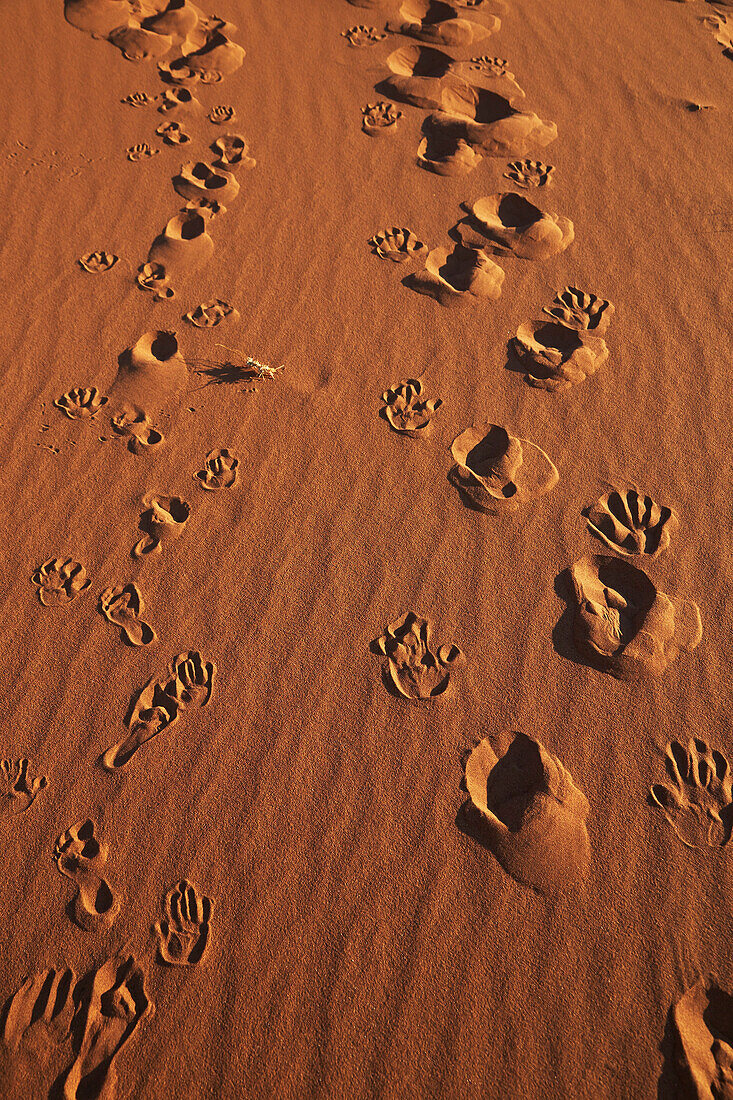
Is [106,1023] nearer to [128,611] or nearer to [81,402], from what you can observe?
[128,611]

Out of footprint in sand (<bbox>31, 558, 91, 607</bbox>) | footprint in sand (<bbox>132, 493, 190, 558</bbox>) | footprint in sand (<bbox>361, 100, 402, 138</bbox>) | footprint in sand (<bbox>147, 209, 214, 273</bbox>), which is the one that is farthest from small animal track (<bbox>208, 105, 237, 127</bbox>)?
footprint in sand (<bbox>31, 558, 91, 607</bbox>)

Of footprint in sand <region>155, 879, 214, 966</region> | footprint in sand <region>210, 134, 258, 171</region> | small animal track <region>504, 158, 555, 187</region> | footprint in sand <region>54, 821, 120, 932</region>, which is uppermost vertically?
small animal track <region>504, 158, 555, 187</region>

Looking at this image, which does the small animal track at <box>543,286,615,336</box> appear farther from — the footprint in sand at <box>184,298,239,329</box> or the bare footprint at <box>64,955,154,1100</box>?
the bare footprint at <box>64,955,154,1100</box>

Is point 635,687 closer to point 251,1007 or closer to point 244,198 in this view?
point 251,1007

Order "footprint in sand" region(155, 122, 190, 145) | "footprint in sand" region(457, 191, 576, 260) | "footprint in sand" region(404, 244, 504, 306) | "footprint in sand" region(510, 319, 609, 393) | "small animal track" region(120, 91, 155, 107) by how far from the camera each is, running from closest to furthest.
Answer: "footprint in sand" region(510, 319, 609, 393) < "footprint in sand" region(404, 244, 504, 306) < "footprint in sand" region(457, 191, 576, 260) < "footprint in sand" region(155, 122, 190, 145) < "small animal track" region(120, 91, 155, 107)

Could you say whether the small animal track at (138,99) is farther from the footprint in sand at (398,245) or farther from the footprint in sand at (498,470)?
the footprint in sand at (498,470)

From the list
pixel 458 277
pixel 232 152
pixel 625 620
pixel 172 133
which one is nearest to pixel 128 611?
pixel 625 620
